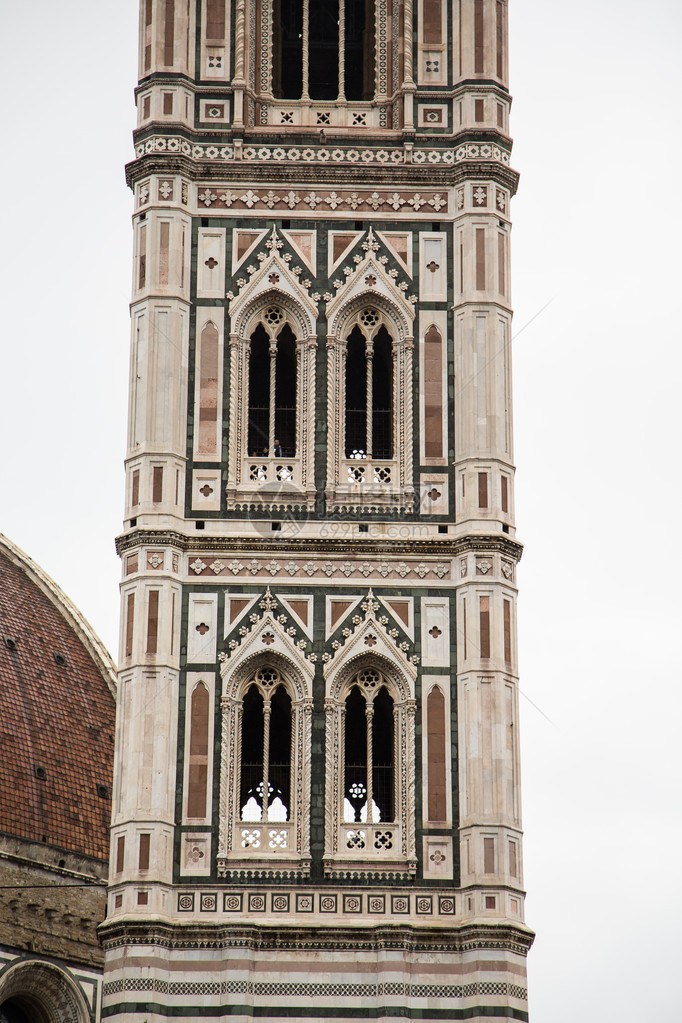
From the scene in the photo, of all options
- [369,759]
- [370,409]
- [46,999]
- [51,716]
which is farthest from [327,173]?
[46,999]

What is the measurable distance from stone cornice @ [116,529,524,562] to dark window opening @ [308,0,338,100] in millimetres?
9182

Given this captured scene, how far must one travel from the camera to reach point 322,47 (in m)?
45.4

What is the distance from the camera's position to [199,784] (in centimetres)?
3800

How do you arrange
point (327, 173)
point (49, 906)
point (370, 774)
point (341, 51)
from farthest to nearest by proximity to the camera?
point (49, 906)
point (341, 51)
point (327, 173)
point (370, 774)

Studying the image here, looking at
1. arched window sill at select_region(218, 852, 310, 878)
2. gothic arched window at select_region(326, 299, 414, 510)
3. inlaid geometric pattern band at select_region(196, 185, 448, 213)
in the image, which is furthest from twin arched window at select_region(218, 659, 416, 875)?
inlaid geometric pattern band at select_region(196, 185, 448, 213)

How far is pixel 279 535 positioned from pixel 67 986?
1751 cm

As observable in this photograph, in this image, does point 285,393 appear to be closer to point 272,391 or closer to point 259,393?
point 259,393

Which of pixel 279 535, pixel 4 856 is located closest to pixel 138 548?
pixel 279 535

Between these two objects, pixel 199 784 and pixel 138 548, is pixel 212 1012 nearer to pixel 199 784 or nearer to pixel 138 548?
pixel 199 784

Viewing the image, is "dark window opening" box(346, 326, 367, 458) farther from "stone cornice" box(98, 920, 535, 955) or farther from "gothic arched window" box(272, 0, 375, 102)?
"stone cornice" box(98, 920, 535, 955)

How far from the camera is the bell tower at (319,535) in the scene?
3706 centimetres

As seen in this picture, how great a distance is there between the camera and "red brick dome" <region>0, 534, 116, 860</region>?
55125 millimetres

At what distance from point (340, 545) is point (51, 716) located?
19539 millimetres

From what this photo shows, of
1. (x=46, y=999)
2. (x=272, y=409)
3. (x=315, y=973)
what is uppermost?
(x=272, y=409)
